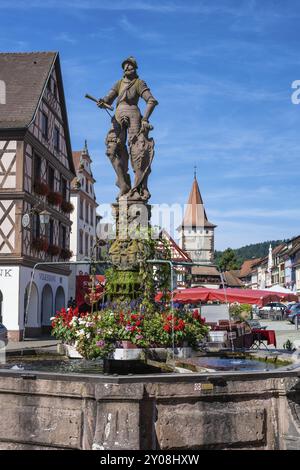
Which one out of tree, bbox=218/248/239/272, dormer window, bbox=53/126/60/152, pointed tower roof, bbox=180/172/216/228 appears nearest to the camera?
dormer window, bbox=53/126/60/152

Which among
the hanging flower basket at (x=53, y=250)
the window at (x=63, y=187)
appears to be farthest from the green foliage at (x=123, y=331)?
the window at (x=63, y=187)

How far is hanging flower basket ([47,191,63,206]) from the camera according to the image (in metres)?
30.3

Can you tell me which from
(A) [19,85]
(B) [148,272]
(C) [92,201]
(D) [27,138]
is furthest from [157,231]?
(C) [92,201]

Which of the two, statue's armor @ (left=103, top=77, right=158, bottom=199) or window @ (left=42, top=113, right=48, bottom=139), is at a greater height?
window @ (left=42, top=113, right=48, bottom=139)

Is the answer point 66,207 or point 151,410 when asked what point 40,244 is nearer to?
point 66,207

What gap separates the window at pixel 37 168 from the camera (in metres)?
28.4

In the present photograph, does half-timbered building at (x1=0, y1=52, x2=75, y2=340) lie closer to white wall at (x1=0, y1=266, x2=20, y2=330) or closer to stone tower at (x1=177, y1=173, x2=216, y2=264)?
white wall at (x1=0, y1=266, x2=20, y2=330)

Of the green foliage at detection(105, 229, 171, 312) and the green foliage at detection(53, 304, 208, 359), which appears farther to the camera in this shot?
the green foliage at detection(105, 229, 171, 312)

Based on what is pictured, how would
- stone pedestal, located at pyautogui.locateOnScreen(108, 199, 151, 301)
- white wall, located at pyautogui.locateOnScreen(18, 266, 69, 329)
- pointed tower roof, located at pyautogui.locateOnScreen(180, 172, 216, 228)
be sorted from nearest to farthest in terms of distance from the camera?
stone pedestal, located at pyautogui.locateOnScreen(108, 199, 151, 301) < white wall, located at pyautogui.locateOnScreen(18, 266, 69, 329) < pointed tower roof, located at pyautogui.locateOnScreen(180, 172, 216, 228)

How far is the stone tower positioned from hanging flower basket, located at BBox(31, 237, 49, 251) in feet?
252

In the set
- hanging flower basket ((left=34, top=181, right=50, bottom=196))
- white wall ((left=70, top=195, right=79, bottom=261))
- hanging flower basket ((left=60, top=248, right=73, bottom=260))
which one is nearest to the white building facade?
white wall ((left=70, top=195, right=79, bottom=261))

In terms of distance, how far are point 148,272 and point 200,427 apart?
3875 mm

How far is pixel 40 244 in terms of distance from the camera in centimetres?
2769

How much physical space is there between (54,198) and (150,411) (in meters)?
26.2
